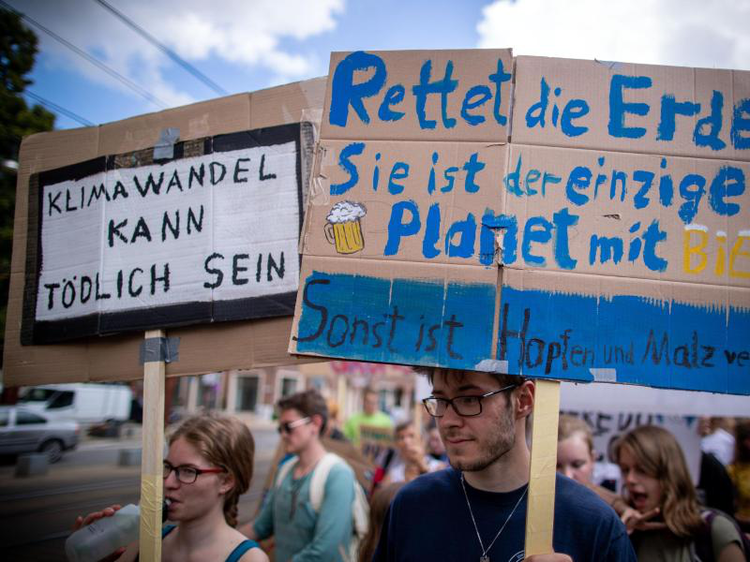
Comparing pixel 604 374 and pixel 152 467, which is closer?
pixel 604 374

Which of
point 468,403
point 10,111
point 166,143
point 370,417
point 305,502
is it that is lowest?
point 370,417

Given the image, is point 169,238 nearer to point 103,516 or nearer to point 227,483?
point 227,483

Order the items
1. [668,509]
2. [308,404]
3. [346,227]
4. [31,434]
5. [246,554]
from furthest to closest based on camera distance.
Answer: [31,434] → [308,404] → [668,509] → [246,554] → [346,227]

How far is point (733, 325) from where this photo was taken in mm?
1525

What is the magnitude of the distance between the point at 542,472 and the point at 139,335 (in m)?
1.48

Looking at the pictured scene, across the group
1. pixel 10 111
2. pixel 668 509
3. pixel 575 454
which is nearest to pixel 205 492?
pixel 668 509

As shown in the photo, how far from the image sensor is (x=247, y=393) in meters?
40.0

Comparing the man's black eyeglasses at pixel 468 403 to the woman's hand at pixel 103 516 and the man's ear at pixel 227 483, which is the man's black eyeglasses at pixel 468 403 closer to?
the man's ear at pixel 227 483

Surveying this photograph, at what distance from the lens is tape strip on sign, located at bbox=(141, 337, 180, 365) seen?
2055mm

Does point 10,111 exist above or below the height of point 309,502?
above

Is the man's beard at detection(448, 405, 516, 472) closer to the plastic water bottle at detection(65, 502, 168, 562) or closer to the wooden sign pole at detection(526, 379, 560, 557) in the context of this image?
the wooden sign pole at detection(526, 379, 560, 557)

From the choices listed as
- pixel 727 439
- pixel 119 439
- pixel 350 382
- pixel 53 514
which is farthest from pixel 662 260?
pixel 350 382

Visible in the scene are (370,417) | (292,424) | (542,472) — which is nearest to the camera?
(542,472)

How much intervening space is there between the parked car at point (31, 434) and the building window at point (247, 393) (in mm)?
24284
